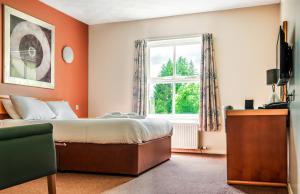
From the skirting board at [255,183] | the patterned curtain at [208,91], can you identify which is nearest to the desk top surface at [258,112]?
the skirting board at [255,183]

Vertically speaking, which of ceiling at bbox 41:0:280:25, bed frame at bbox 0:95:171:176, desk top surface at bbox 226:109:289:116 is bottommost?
bed frame at bbox 0:95:171:176

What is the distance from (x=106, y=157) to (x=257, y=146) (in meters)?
1.76

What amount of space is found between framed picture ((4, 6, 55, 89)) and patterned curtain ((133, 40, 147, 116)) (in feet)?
5.38

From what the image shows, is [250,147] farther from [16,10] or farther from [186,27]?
[16,10]

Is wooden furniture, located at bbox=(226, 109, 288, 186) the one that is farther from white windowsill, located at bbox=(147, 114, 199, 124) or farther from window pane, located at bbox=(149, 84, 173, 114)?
window pane, located at bbox=(149, 84, 173, 114)

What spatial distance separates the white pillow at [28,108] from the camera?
14.2 feet

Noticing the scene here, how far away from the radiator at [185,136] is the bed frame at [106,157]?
1.83 m

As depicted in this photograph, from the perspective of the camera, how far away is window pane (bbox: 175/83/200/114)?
6090mm

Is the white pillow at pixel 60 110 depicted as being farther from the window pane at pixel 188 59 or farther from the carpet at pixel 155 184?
the window pane at pixel 188 59

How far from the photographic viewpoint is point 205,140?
5820 mm

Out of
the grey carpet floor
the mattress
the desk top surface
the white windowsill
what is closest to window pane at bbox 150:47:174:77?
the white windowsill

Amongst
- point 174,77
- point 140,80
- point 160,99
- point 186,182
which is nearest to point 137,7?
point 140,80

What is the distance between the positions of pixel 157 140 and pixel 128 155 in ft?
2.68

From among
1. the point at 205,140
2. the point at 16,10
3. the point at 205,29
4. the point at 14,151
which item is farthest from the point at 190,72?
the point at 14,151
